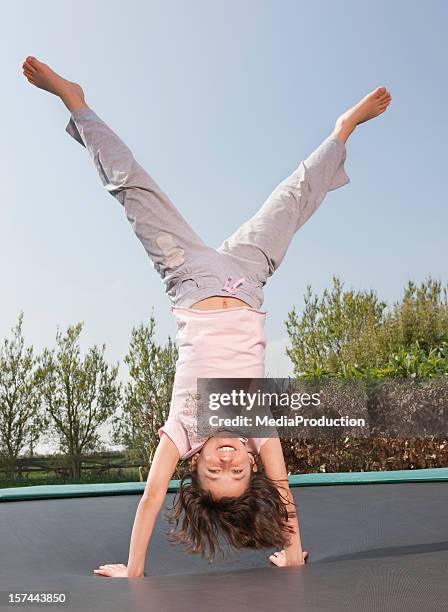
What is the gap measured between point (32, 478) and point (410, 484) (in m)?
3.82

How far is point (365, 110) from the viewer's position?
2176mm

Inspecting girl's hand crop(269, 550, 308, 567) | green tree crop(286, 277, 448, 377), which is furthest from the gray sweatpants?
green tree crop(286, 277, 448, 377)

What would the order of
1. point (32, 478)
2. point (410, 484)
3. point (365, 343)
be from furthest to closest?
point (365, 343)
point (32, 478)
point (410, 484)

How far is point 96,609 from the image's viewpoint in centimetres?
117

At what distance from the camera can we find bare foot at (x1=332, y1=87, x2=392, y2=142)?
2.15 metres

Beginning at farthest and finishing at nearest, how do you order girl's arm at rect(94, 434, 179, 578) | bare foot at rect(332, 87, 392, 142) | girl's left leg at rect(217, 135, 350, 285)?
bare foot at rect(332, 87, 392, 142) < girl's left leg at rect(217, 135, 350, 285) < girl's arm at rect(94, 434, 179, 578)

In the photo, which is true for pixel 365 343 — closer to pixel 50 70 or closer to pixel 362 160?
pixel 362 160

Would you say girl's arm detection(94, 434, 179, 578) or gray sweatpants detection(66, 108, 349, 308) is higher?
gray sweatpants detection(66, 108, 349, 308)

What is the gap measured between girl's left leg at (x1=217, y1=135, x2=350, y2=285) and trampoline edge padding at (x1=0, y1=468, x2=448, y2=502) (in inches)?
66.2

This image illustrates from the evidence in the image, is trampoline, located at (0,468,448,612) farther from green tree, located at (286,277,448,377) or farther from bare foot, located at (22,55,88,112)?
green tree, located at (286,277,448,377)

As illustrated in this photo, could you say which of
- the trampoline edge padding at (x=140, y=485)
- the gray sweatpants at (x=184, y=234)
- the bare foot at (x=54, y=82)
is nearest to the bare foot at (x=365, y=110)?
the gray sweatpants at (x=184, y=234)

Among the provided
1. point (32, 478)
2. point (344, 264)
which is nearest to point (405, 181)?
point (344, 264)

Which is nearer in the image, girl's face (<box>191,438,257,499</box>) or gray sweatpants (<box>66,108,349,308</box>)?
girl's face (<box>191,438,257,499</box>)

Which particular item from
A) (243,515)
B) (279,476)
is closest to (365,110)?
(279,476)
